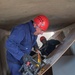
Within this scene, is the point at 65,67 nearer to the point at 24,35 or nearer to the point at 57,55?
the point at 57,55

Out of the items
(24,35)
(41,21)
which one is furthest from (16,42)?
(41,21)

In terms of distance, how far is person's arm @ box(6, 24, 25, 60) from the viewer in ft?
6.24

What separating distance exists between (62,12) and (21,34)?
51 centimetres

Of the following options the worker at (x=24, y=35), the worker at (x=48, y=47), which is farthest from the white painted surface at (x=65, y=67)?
the worker at (x=24, y=35)

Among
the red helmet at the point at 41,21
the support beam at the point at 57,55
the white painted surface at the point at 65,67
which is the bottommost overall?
the white painted surface at the point at 65,67

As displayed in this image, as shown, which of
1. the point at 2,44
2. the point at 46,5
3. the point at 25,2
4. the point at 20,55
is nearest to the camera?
the point at 25,2

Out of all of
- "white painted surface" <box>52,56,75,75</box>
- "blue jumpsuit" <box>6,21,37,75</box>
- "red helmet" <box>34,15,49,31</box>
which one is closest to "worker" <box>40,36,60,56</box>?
"white painted surface" <box>52,56,75,75</box>

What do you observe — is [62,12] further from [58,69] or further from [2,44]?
[2,44]

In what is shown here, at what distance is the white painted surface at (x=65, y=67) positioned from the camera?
→ 229 cm

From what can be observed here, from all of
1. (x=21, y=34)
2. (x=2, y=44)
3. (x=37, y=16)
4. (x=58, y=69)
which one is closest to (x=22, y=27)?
A: (x=21, y=34)

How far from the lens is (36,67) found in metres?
1.95

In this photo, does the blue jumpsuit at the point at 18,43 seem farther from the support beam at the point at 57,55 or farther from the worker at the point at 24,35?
the support beam at the point at 57,55

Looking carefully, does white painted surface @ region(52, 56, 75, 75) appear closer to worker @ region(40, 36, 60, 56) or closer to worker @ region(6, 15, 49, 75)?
worker @ region(40, 36, 60, 56)

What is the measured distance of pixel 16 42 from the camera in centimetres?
196
